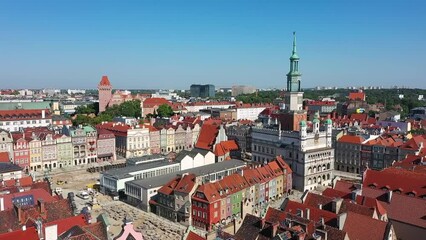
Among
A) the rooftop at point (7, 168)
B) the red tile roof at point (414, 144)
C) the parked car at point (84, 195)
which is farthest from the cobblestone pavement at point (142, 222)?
the red tile roof at point (414, 144)

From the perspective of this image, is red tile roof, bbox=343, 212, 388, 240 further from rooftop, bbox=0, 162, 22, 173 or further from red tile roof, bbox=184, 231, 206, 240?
rooftop, bbox=0, 162, 22, 173

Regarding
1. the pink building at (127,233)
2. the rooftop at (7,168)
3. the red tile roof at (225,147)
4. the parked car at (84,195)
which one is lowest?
the parked car at (84,195)

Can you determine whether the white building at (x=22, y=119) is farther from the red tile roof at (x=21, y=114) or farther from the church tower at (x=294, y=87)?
the church tower at (x=294, y=87)

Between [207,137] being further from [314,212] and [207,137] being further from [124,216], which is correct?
[314,212]

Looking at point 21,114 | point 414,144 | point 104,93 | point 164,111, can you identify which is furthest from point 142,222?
point 104,93

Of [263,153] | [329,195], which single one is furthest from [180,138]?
[329,195]

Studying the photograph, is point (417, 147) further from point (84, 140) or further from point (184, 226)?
point (84, 140)
